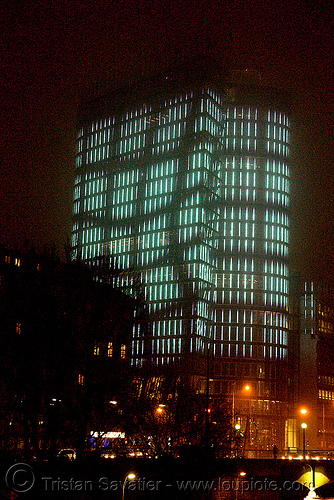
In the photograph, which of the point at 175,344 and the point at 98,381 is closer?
the point at 98,381

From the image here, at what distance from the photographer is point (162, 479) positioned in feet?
189

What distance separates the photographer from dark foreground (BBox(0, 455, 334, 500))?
49125 millimetres

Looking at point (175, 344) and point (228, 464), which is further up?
point (175, 344)

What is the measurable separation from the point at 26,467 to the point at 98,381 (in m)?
11.7

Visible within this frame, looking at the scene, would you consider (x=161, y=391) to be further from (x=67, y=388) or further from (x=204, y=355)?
(x=204, y=355)

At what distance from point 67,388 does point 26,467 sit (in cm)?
988

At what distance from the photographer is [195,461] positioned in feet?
192

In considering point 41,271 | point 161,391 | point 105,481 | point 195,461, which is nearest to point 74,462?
point 105,481

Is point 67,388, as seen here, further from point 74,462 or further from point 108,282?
point 108,282

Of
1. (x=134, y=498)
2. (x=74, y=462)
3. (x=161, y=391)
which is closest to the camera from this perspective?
(x=74, y=462)

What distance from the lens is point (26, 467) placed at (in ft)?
160

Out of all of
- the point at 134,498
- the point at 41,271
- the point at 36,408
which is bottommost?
the point at 134,498

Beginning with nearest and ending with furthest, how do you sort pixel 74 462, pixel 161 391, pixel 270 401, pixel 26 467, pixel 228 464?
pixel 26 467
pixel 74 462
pixel 228 464
pixel 161 391
pixel 270 401

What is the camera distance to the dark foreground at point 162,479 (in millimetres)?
49125
